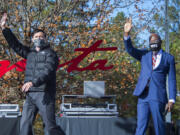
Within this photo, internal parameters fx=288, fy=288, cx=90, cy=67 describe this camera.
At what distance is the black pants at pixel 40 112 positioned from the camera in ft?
11.2

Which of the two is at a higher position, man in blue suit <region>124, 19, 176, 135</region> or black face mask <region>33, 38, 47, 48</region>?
black face mask <region>33, 38, 47, 48</region>

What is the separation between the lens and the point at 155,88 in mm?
3566

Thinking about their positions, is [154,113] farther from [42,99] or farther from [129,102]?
[129,102]

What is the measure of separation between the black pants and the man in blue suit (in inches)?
42.3

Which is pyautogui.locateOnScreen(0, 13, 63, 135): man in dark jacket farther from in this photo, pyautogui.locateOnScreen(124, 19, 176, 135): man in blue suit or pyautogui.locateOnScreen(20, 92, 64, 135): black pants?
pyautogui.locateOnScreen(124, 19, 176, 135): man in blue suit

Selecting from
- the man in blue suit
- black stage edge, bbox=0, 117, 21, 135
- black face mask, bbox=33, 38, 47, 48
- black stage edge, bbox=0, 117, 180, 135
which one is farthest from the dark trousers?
black stage edge, bbox=0, 117, 21, 135

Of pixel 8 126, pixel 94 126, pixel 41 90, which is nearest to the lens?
pixel 41 90

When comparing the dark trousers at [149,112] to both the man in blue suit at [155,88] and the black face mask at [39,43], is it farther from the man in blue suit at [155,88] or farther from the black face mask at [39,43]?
the black face mask at [39,43]

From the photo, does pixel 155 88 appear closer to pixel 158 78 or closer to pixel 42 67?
pixel 158 78

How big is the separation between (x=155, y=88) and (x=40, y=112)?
144 centimetres

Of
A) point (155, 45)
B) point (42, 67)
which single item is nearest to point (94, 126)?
point (42, 67)

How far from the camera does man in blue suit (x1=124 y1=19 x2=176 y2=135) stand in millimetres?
3510

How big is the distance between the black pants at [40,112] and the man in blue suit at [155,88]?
1.08m

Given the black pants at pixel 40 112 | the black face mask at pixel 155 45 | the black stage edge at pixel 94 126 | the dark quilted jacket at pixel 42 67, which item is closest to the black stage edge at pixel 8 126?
the black stage edge at pixel 94 126
